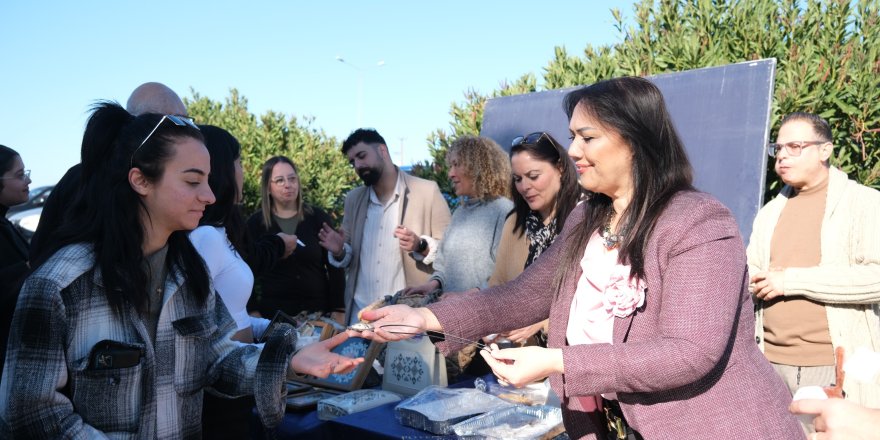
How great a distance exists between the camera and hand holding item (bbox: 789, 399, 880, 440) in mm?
1252

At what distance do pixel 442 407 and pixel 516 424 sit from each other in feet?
1.00

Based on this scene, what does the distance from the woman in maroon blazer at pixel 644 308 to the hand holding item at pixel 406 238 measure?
8.29 ft

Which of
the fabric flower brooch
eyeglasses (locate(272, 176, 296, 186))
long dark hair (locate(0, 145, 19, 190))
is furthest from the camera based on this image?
eyeglasses (locate(272, 176, 296, 186))

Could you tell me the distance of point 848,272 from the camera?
3336mm

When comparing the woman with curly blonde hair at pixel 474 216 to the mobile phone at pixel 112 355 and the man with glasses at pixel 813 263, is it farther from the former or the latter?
the mobile phone at pixel 112 355

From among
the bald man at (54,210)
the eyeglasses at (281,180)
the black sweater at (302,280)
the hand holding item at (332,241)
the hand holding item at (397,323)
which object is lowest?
the black sweater at (302,280)

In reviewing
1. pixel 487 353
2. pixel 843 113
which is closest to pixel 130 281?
pixel 487 353

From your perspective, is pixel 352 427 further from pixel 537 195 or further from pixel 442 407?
pixel 537 195

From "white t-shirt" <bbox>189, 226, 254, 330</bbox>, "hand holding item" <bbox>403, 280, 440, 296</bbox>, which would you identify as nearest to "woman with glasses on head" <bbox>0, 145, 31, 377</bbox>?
"white t-shirt" <bbox>189, 226, 254, 330</bbox>

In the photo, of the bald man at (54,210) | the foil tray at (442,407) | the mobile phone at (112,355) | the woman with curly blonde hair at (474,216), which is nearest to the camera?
the mobile phone at (112,355)

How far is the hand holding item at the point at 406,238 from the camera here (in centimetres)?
460

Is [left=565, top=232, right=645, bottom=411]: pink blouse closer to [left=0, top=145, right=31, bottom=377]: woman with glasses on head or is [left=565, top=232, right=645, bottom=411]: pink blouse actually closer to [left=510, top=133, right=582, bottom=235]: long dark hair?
[left=510, top=133, right=582, bottom=235]: long dark hair

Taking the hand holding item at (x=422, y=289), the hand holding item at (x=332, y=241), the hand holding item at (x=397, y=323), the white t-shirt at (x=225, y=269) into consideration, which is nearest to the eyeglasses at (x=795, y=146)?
the hand holding item at (x=422, y=289)

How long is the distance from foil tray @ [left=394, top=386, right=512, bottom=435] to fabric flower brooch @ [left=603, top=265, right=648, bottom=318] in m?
1.02
